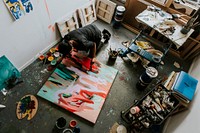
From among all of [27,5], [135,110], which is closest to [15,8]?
[27,5]

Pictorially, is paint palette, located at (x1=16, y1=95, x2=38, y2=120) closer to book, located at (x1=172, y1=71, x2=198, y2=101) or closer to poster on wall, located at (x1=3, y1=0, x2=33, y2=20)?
poster on wall, located at (x1=3, y1=0, x2=33, y2=20)

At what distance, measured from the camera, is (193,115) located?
1631 mm

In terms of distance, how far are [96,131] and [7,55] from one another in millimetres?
1616

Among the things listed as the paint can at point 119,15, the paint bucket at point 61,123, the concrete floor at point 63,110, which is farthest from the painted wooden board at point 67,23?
the paint bucket at point 61,123

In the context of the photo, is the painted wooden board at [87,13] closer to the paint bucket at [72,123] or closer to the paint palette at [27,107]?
the paint palette at [27,107]

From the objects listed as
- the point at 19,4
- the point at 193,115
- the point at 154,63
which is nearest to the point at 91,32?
the point at 19,4

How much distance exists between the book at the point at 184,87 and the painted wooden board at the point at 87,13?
82.5 inches

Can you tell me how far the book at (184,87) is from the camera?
1.68 metres

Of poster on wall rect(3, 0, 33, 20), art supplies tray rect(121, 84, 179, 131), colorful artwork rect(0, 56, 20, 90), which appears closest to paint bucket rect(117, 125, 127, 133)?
art supplies tray rect(121, 84, 179, 131)

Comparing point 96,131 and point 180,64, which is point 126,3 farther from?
point 96,131

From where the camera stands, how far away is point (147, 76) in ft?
7.27

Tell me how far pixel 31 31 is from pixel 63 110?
125 cm

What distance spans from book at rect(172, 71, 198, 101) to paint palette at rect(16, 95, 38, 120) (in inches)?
74.3

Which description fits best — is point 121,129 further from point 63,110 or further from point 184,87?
point 184,87
